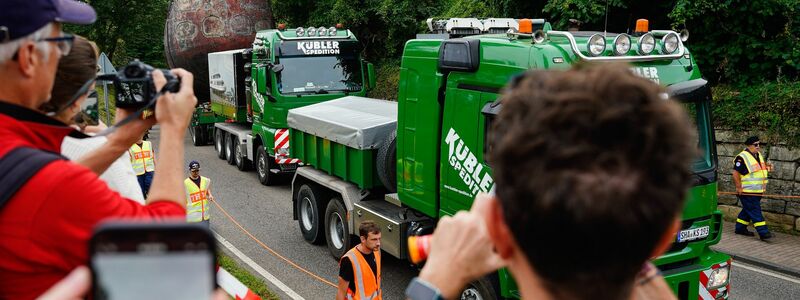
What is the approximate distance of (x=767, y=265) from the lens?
9742mm

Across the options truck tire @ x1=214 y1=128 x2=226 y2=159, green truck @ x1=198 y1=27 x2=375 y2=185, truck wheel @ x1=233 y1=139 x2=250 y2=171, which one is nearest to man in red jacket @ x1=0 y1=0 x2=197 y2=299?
green truck @ x1=198 y1=27 x2=375 y2=185

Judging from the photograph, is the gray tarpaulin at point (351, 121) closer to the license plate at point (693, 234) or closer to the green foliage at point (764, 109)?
the license plate at point (693, 234)

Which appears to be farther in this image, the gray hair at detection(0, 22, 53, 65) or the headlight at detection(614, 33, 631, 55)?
the headlight at detection(614, 33, 631, 55)

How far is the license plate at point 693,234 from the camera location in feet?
19.6

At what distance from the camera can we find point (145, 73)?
211cm

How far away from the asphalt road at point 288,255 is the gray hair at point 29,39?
6.92 meters

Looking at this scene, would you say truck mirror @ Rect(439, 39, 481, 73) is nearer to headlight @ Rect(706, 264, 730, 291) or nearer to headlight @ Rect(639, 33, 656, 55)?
headlight @ Rect(639, 33, 656, 55)

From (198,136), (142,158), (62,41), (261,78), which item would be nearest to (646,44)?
(62,41)

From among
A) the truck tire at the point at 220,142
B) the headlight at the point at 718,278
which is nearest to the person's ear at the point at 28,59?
the headlight at the point at 718,278

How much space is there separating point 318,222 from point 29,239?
887 cm

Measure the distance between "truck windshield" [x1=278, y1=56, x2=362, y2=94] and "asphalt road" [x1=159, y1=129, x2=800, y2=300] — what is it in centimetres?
227

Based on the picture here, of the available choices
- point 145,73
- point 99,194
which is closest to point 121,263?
point 99,194

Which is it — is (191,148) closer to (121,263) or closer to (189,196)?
(189,196)

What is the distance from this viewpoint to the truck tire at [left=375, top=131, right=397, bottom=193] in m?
8.49
